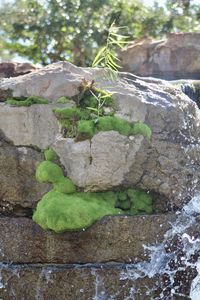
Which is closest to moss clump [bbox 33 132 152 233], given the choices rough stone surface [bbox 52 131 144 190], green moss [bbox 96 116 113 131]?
rough stone surface [bbox 52 131 144 190]

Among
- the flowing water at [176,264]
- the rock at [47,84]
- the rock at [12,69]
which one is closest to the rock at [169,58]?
the rock at [12,69]

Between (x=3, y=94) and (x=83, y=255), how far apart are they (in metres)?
1.89

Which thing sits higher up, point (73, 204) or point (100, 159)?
point (100, 159)

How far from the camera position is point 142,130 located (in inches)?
189

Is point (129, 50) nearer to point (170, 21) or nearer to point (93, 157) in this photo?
point (170, 21)

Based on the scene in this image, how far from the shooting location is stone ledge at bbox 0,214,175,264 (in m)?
4.48

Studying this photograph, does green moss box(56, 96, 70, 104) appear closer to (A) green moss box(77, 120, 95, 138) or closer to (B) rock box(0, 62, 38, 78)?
(A) green moss box(77, 120, 95, 138)

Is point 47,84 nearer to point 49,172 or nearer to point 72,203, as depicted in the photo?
point 49,172

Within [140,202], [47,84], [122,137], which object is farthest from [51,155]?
[140,202]

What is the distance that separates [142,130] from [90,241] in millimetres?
1156

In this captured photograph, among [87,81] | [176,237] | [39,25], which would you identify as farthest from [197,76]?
[39,25]

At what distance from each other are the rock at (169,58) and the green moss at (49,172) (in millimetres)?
6193

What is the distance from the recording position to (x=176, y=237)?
4.58 meters

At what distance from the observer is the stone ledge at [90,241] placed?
448cm
